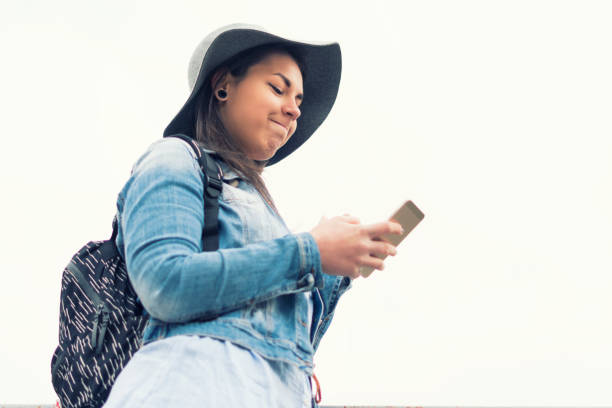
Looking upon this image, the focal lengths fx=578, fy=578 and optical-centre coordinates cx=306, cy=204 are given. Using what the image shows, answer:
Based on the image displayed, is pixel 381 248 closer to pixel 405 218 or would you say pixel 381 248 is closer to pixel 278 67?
pixel 405 218

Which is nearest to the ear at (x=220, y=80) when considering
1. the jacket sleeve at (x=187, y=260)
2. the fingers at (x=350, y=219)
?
the jacket sleeve at (x=187, y=260)

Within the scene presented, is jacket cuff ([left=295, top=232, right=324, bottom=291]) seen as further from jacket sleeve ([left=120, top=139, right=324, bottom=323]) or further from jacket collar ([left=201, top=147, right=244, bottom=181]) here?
jacket collar ([left=201, top=147, right=244, bottom=181])

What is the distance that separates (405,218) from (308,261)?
15.4 inches

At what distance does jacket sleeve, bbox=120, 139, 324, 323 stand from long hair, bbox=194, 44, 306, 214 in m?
0.35

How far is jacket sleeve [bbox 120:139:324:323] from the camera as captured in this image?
1470 millimetres

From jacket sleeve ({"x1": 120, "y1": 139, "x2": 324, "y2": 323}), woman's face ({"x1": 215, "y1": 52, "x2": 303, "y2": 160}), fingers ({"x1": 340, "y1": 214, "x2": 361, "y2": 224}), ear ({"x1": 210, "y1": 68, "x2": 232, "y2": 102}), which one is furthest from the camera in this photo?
ear ({"x1": 210, "y1": 68, "x2": 232, "y2": 102})

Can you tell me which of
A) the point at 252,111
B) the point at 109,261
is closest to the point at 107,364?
the point at 109,261

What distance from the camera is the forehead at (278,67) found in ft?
7.04

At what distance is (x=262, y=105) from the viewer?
6.81 ft

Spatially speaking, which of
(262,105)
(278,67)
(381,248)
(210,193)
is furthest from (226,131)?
(381,248)

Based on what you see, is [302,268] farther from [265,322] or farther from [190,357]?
[190,357]

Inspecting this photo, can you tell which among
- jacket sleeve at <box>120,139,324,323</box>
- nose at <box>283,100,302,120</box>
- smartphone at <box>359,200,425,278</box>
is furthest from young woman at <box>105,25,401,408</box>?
nose at <box>283,100,302,120</box>

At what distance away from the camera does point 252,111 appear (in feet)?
6.82

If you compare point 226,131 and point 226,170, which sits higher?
point 226,131
